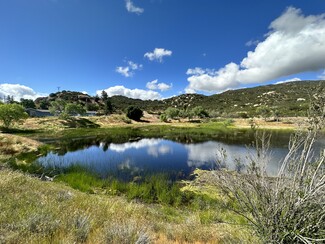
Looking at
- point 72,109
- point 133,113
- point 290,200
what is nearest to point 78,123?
point 72,109

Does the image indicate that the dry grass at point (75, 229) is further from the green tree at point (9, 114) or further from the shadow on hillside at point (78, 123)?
the shadow on hillside at point (78, 123)

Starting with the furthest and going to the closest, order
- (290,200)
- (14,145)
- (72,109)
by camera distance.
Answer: (72,109) → (14,145) → (290,200)

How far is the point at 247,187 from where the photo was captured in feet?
14.0

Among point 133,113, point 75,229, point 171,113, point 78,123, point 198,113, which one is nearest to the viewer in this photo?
point 75,229

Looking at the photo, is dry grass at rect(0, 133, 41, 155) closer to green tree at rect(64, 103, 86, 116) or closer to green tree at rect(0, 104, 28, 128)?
green tree at rect(0, 104, 28, 128)

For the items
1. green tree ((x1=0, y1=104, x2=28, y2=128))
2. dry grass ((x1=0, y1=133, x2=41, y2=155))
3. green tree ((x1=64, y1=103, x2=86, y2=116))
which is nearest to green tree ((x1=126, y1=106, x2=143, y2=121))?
green tree ((x1=64, y1=103, x2=86, y2=116))

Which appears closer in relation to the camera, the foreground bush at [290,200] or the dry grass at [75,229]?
the foreground bush at [290,200]

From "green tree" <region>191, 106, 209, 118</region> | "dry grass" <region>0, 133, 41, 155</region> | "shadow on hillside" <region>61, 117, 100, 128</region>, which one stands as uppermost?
"green tree" <region>191, 106, 209, 118</region>

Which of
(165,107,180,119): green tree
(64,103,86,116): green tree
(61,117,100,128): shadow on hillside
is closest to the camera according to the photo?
(61,117,100,128): shadow on hillside

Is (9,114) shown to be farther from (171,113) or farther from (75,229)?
(171,113)

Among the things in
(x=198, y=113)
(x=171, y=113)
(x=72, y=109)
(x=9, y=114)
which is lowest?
(x=198, y=113)

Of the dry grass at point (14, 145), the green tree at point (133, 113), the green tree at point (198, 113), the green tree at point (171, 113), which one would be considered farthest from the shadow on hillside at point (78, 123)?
the green tree at point (198, 113)

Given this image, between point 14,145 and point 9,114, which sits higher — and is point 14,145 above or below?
below

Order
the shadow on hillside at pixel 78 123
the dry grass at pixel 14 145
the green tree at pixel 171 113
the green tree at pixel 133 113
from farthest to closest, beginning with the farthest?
1. the green tree at pixel 171 113
2. the green tree at pixel 133 113
3. the shadow on hillside at pixel 78 123
4. the dry grass at pixel 14 145
